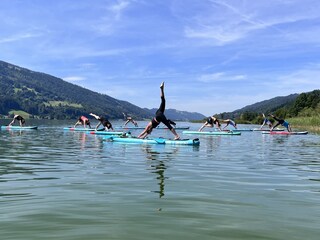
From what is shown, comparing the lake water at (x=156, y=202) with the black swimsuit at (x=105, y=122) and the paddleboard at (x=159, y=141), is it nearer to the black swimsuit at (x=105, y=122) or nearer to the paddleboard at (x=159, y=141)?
the paddleboard at (x=159, y=141)

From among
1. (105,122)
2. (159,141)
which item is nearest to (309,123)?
(105,122)

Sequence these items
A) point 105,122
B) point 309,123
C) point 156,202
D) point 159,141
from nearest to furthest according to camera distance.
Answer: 1. point 156,202
2. point 159,141
3. point 105,122
4. point 309,123

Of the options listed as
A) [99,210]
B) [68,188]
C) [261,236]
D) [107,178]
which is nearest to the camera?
[261,236]

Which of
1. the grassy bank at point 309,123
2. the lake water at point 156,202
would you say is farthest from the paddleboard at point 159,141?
the grassy bank at point 309,123

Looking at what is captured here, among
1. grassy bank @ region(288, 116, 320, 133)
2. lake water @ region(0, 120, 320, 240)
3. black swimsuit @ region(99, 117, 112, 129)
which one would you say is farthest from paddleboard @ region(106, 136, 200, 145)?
grassy bank @ region(288, 116, 320, 133)

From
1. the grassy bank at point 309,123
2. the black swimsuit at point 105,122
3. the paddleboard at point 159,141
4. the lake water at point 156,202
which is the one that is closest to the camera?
the lake water at point 156,202

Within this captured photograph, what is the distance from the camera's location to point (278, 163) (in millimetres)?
15602

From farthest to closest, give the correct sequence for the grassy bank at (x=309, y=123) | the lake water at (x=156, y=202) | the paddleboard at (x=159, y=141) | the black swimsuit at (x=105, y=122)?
1. the grassy bank at (x=309, y=123)
2. the black swimsuit at (x=105, y=122)
3. the paddleboard at (x=159, y=141)
4. the lake water at (x=156, y=202)

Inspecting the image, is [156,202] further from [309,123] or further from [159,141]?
[309,123]

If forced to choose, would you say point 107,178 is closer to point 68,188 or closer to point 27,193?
point 68,188

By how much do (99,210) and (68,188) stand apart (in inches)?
95.0

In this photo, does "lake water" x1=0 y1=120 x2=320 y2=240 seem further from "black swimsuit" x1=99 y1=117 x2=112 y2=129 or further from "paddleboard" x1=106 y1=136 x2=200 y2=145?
"black swimsuit" x1=99 y1=117 x2=112 y2=129

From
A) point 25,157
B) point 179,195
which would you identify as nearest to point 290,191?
point 179,195

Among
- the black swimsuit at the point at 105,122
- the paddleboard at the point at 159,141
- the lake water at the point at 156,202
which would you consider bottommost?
the lake water at the point at 156,202
